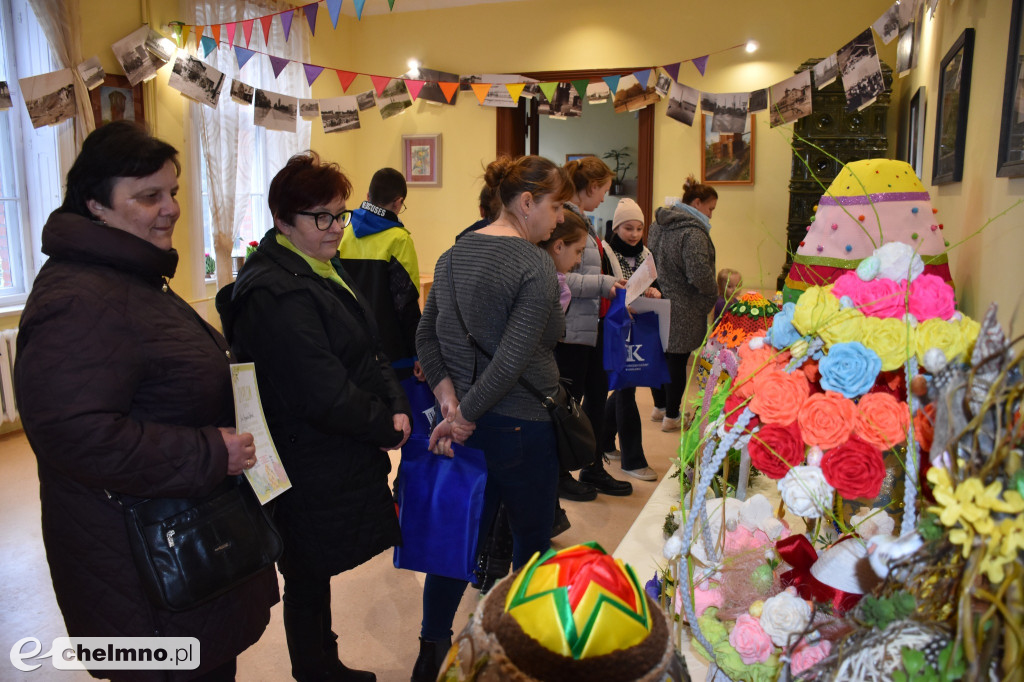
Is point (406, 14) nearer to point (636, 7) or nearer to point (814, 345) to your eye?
point (636, 7)

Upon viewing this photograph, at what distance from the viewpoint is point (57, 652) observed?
80.9 inches

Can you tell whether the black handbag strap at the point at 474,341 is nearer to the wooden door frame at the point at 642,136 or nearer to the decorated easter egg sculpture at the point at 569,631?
the decorated easter egg sculpture at the point at 569,631

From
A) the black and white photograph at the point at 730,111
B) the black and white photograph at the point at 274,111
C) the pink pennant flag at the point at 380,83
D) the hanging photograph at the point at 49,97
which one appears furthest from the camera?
the pink pennant flag at the point at 380,83

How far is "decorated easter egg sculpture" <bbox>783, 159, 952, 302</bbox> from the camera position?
1.55 meters

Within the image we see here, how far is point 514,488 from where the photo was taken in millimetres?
1808

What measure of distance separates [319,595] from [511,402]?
0.64m

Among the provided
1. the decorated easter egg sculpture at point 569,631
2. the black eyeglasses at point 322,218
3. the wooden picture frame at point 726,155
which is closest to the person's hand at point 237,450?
the black eyeglasses at point 322,218

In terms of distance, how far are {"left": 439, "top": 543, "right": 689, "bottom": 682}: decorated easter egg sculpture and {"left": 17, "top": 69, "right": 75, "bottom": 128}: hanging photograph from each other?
448 cm

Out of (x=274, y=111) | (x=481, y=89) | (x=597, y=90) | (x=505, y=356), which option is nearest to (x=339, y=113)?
(x=274, y=111)

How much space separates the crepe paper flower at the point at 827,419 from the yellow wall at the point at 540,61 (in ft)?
12.4

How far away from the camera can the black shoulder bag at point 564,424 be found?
1745 millimetres

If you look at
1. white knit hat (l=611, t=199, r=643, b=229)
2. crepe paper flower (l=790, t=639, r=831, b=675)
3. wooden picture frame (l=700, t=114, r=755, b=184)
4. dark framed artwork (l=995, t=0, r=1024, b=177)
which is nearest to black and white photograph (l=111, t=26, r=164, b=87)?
white knit hat (l=611, t=199, r=643, b=229)

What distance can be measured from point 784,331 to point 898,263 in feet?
→ 0.54

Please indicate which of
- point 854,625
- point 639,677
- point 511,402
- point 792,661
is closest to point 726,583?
point 792,661
